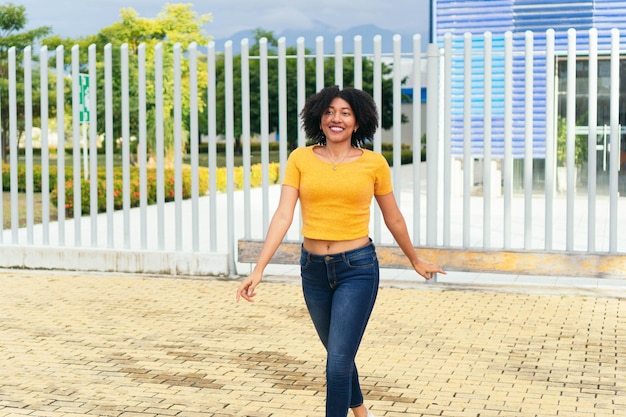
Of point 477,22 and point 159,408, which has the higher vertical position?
point 477,22

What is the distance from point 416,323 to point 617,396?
2.50m

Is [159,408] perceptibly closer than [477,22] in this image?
Yes

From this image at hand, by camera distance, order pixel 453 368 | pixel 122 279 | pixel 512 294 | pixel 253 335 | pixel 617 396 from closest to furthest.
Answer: pixel 617 396 < pixel 453 368 < pixel 253 335 < pixel 512 294 < pixel 122 279

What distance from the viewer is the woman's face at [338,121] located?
4824mm

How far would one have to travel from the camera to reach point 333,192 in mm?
4727

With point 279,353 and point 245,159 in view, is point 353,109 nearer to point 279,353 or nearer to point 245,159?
point 279,353

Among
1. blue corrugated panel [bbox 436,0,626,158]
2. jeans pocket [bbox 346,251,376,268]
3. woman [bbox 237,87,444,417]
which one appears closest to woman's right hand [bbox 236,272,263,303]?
woman [bbox 237,87,444,417]

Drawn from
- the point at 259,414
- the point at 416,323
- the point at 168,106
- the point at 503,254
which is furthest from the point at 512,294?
the point at 168,106

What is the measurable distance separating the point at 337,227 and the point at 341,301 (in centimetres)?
31

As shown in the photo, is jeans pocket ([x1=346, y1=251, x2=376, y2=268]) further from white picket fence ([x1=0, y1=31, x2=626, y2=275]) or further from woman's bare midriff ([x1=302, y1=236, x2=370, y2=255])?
white picket fence ([x1=0, y1=31, x2=626, y2=275])

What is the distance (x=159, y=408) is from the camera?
585 centimetres

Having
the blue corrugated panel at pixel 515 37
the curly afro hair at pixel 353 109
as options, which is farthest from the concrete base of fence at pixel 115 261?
the blue corrugated panel at pixel 515 37

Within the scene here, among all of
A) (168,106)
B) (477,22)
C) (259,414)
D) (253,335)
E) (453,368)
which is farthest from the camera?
(168,106)

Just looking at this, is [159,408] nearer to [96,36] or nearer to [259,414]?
[259,414]
